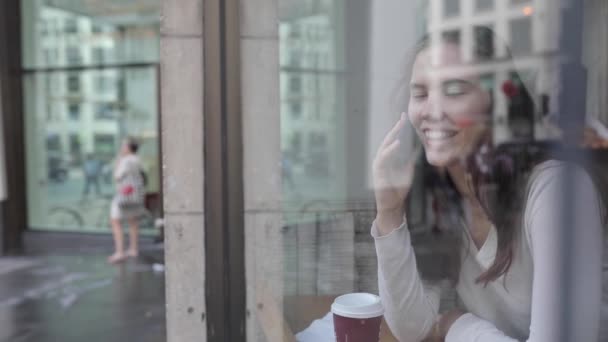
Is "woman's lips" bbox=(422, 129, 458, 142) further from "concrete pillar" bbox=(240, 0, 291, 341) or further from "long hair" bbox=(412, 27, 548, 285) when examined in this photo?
"concrete pillar" bbox=(240, 0, 291, 341)

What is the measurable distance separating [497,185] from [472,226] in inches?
6.5

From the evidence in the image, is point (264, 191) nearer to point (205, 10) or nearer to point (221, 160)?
point (221, 160)

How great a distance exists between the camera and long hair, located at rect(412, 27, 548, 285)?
175 cm

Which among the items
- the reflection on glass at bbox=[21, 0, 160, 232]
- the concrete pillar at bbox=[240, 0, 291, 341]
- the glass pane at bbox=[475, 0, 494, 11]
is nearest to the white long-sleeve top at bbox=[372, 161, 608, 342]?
the concrete pillar at bbox=[240, 0, 291, 341]

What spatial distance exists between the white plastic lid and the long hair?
0.30 meters

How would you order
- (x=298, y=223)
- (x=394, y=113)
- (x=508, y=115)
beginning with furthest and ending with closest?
(x=508, y=115)
(x=298, y=223)
(x=394, y=113)

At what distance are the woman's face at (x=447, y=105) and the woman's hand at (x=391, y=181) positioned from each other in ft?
0.30

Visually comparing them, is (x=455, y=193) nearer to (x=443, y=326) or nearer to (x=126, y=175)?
(x=443, y=326)

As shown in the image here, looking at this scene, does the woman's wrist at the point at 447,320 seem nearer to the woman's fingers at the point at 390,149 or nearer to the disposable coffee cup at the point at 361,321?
the disposable coffee cup at the point at 361,321

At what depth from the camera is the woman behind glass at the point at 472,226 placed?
1.52 m

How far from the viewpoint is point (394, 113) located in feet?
6.79

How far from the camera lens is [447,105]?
1.80 metres

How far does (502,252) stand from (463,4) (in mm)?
1508

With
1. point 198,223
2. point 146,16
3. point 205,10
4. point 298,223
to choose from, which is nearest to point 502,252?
point 298,223
